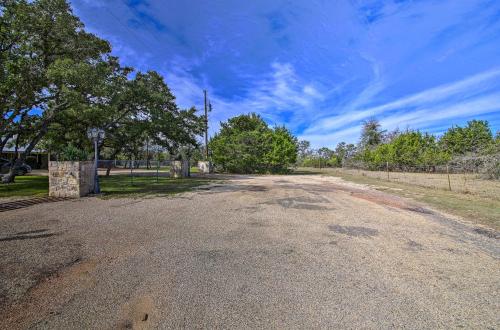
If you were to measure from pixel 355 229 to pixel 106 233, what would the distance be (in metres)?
4.92

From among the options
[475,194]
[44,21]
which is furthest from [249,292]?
[44,21]

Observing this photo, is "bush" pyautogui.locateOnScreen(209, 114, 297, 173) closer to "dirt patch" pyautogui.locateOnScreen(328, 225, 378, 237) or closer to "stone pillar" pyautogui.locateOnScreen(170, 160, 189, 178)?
"stone pillar" pyautogui.locateOnScreen(170, 160, 189, 178)

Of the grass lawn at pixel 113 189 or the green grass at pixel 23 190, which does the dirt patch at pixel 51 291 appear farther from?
the green grass at pixel 23 190

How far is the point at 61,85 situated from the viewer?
10.7 m

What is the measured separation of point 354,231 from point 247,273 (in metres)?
2.78

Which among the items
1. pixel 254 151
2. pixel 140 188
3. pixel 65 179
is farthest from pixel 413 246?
pixel 254 151

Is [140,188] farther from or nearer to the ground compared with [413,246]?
farther from the ground

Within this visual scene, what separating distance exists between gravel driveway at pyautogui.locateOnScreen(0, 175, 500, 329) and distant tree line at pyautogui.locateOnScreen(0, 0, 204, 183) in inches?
258

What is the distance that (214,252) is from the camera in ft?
12.2

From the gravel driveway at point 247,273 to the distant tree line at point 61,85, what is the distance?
6.56 m

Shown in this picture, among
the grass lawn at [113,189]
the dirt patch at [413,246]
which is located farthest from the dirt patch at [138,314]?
the grass lawn at [113,189]

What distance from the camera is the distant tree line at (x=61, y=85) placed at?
962cm

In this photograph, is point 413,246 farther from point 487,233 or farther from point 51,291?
point 51,291

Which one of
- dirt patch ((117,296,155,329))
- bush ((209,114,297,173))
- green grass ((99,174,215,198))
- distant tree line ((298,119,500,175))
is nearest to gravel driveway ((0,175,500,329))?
dirt patch ((117,296,155,329))
